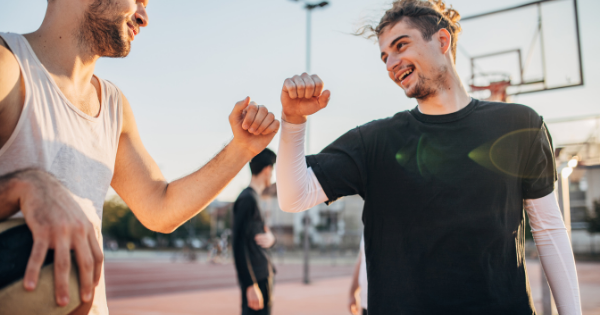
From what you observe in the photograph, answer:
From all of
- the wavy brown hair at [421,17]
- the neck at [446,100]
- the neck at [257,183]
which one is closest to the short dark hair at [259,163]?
the neck at [257,183]

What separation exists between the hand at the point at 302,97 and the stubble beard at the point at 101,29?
2.31 feet

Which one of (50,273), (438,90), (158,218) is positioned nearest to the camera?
(50,273)

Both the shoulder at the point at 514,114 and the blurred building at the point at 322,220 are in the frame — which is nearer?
the shoulder at the point at 514,114

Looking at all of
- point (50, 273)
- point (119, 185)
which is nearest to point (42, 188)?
point (50, 273)

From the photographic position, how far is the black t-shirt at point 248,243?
13.1 ft

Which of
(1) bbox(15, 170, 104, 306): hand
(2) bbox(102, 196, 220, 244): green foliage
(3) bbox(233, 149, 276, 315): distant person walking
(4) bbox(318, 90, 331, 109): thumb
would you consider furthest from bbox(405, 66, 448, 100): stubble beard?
(2) bbox(102, 196, 220, 244): green foliage

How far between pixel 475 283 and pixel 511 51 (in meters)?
7.96

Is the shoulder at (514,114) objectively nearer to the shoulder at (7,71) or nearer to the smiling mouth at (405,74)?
the smiling mouth at (405,74)

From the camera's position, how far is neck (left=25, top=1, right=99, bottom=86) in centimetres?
151

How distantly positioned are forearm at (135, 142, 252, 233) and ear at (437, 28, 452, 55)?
117cm

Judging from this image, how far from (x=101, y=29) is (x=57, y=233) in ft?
2.98

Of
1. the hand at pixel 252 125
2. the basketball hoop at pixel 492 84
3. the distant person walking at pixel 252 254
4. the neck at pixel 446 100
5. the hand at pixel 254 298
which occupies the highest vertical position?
the basketball hoop at pixel 492 84

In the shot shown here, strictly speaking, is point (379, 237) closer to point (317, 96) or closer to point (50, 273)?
point (317, 96)

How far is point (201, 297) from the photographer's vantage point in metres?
11.0
